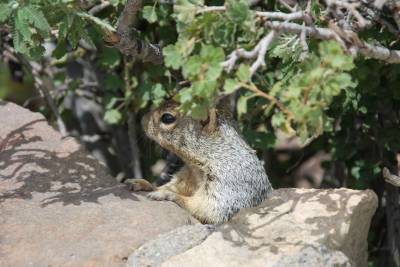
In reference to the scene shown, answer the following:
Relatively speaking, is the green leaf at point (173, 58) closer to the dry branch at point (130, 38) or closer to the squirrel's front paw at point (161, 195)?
the dry branch at point (130, 38)

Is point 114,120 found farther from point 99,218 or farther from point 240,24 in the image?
point 240,24

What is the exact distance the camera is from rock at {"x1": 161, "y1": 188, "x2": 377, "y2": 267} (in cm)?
363

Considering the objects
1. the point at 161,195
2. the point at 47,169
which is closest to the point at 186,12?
the point at 161,195

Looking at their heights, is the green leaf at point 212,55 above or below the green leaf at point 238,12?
below

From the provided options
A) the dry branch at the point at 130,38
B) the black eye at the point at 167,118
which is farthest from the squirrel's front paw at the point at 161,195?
the dry branch at the point at 130,38

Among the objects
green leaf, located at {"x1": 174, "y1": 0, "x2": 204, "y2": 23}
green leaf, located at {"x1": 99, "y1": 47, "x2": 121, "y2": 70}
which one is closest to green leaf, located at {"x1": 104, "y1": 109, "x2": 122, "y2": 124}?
green leaf, located at {"x1": 99, "y1": 47, "x2": 121, "y2": 70}

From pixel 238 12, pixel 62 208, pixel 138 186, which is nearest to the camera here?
pixel 238 12

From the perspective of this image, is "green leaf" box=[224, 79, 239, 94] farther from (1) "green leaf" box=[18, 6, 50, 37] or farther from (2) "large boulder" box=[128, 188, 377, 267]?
(1) "green leaf" box=[18, 6, 50, 37]

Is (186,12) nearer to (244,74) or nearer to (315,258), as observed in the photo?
(244,74)

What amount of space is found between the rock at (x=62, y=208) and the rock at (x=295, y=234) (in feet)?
1.12

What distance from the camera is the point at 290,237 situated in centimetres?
379

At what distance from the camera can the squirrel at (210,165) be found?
4375mm

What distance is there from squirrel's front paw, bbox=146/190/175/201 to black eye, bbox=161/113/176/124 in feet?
1.38

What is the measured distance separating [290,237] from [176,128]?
1.13 metres
